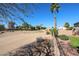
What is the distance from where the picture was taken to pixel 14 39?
4918mm

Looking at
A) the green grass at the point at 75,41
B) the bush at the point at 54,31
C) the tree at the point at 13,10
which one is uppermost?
the tree at the point at 13,10

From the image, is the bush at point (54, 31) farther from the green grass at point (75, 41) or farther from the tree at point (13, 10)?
the tree at point (13, 10)

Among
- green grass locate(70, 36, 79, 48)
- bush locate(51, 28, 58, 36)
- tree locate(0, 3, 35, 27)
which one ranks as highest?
tree locate(0, 3, 35, 27)

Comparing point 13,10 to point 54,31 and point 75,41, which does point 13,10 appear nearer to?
point 54,31

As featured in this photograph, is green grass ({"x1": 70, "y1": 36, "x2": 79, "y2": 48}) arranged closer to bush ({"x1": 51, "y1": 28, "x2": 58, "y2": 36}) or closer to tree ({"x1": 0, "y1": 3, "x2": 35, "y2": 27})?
bush ({"x1": 51, "y1": 28, "x2": 58, "y2": 36})

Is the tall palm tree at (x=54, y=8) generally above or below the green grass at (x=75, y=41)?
above

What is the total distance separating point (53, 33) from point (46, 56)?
0.96 feet

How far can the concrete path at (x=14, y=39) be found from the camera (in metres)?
4.91

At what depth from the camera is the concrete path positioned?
4906mm

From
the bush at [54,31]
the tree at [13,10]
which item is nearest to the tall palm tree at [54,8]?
the bush at [54,31]

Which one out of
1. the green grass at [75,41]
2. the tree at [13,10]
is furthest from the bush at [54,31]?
the tree at [13,10]

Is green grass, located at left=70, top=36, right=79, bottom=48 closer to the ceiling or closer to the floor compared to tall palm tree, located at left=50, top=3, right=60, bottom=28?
closer to the floor

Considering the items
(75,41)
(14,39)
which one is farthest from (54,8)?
(14,39)

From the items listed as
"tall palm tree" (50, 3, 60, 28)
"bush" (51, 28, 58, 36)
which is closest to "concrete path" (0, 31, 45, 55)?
"bush" (51, 28, 58, 36)
